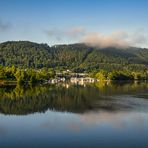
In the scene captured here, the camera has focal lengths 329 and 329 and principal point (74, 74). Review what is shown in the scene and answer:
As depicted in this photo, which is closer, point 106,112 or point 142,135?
point 142,135

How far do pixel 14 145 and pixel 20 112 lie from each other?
15.3 m

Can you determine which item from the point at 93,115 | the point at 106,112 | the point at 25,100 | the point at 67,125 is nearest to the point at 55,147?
the point at 67,125

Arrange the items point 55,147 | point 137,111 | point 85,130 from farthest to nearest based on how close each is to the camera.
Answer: point 137,111
point 85,130
point 55,147

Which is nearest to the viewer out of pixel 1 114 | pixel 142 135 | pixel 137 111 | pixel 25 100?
pixel 142 135

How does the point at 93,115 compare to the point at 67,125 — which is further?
the point at 93,115

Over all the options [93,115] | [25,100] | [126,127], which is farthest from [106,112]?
[25,100]

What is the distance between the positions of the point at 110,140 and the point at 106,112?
13939 millimetres

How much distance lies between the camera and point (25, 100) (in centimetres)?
4809

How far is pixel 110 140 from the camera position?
23.8 m

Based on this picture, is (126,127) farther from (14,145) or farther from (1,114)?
(1,114)

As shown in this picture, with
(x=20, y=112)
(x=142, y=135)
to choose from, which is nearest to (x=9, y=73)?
(x=20, y=112)

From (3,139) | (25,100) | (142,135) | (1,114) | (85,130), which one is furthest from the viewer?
(25,100)

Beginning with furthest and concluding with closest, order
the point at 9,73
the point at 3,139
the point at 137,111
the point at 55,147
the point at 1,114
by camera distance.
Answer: the point at 9,73
the point at 137,111
the point at 1,114
the point at 3,139
the point at 55,147

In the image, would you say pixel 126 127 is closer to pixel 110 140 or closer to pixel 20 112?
pixel 110 140
